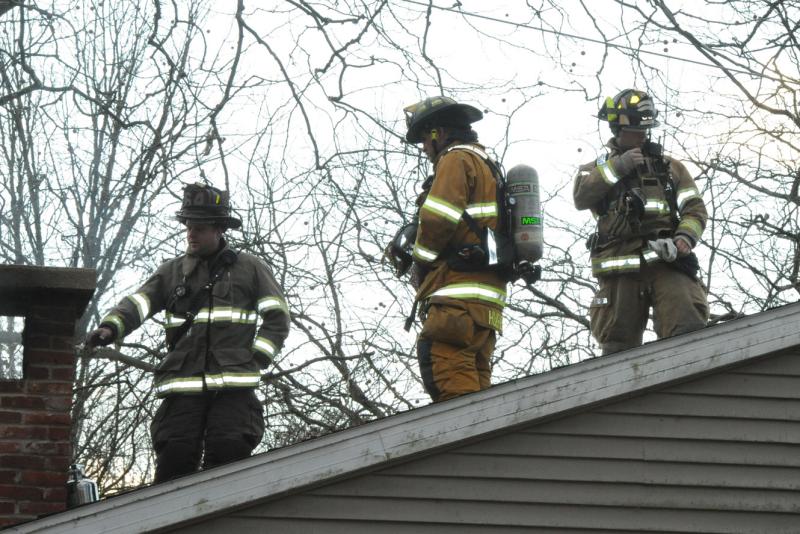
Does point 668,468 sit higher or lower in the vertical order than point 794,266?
lower

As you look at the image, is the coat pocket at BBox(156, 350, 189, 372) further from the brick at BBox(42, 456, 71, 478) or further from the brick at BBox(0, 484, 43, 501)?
the brick at BBox(0, 484, 43, 501)

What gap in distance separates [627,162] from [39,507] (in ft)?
10.1

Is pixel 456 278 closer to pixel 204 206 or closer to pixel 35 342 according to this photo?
pixel 204 206

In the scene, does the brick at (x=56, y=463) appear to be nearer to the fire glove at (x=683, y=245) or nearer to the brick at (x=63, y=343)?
the brick at (x=63, y=343)

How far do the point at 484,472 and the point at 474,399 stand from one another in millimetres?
270

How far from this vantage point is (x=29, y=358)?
5.02 metres

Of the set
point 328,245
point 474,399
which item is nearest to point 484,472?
point 474,399

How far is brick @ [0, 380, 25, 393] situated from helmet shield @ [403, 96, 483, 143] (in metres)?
2.04

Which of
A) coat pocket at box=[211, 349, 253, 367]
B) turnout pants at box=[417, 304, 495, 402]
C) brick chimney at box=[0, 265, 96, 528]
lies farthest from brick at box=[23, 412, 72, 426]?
turnout pants at box=[417, 304, 495, 402]

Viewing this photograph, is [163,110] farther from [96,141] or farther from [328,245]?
[328,245]

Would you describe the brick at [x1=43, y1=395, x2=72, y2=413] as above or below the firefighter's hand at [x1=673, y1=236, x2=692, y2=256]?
below

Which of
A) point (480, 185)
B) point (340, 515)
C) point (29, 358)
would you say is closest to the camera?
point (340, 515)

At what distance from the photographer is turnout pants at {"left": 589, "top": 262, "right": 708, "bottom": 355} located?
5.67m

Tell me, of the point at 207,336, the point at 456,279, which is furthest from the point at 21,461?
the point at 456,279
